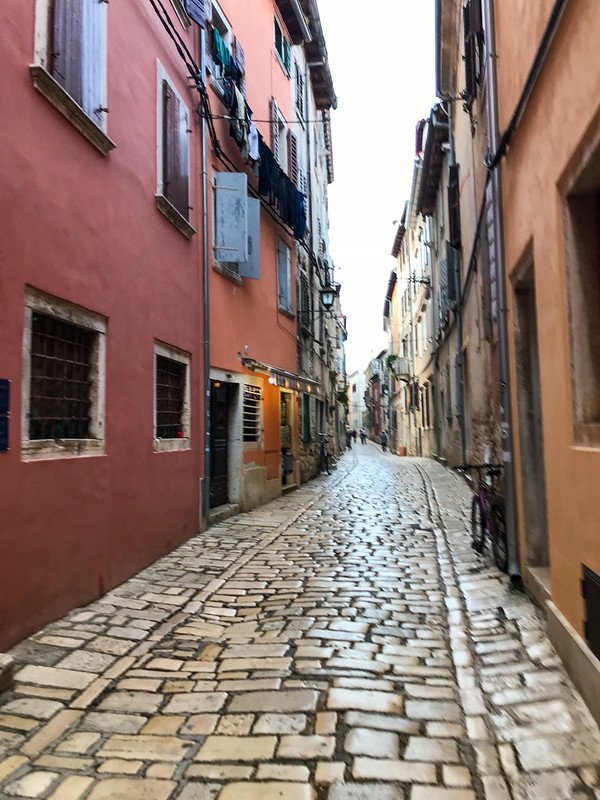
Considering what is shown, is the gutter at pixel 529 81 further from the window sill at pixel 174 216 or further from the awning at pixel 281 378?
the awning at pixel 281 378

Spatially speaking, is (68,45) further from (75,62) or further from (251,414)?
(251,414)

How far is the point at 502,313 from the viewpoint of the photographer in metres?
5.94

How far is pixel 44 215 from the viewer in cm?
490

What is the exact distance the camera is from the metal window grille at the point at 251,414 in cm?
1141

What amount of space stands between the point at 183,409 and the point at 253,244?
4106 millimetres

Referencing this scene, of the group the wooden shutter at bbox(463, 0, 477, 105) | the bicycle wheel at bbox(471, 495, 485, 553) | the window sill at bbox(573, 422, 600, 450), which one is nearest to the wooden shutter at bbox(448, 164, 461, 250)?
the wooden shutter at bbox(463, 0, 477, 105)

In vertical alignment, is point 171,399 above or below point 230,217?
below

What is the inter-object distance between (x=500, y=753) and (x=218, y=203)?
8795 millimetres

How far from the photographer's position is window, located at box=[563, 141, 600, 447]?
3.55m

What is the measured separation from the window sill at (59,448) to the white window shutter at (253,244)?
595 centimetres

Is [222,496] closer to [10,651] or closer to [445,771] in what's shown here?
[10,651]

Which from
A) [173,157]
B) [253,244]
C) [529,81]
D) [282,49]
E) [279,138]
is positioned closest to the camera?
[529,81]

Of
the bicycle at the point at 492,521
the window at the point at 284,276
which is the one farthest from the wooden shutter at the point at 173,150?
the window at the point at 284,276

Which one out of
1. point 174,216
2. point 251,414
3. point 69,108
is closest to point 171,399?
point 174,216
